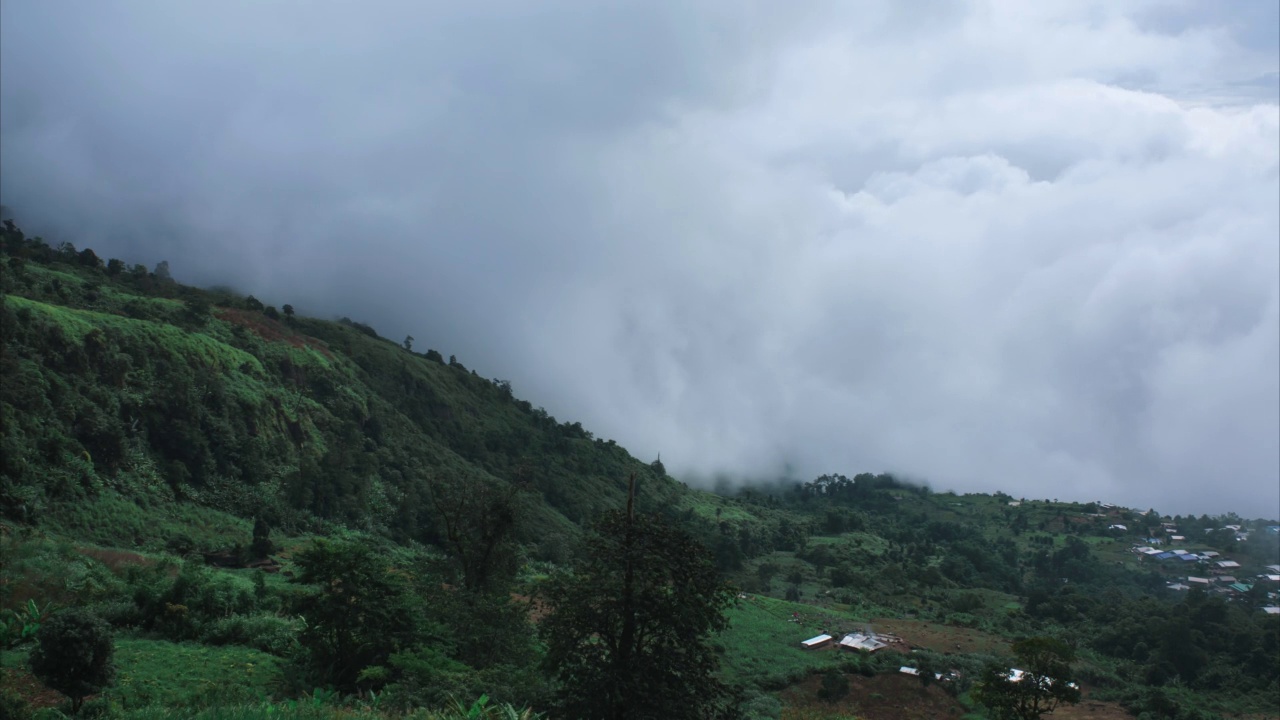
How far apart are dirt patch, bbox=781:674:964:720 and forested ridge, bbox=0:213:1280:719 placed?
189 millimetres

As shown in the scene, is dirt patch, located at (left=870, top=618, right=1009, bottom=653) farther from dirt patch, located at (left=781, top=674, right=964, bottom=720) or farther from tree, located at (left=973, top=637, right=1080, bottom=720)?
tree, located at (left=973, top=637, right=1080, bottom=720)

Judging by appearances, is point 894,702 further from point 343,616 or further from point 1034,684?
point 343,616

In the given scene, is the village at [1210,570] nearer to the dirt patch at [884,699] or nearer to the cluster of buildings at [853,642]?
the cluster of buildings at [853,642]

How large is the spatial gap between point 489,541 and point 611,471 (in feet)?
199

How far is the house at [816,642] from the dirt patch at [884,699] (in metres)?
5.15

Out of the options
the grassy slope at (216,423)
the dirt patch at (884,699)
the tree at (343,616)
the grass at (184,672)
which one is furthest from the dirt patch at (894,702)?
the grass at (184,672)

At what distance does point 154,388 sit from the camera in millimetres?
40312

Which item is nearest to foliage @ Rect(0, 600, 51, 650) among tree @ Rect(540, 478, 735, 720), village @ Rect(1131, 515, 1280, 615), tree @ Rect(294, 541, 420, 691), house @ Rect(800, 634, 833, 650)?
tree @ Rect(294, 541, 420, 691)

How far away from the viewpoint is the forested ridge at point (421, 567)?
11.8m

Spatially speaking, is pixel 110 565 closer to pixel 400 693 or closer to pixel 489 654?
pixel 489 654

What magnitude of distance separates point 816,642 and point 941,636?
1217cm

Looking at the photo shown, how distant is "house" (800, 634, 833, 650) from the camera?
40594 mm

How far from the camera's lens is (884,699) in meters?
32.8

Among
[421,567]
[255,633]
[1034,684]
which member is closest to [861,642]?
[1034,684]
